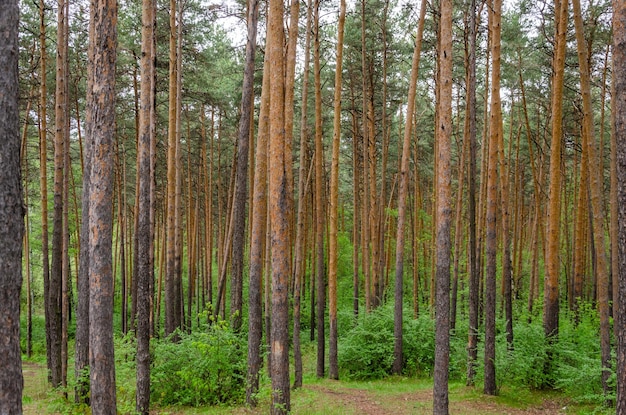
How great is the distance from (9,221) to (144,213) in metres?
4.92

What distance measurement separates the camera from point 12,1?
14.1 ft

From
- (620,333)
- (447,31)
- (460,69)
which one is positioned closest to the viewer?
(620,333)

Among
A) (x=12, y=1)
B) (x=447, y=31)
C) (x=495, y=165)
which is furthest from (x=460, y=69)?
(x=12, y=1)

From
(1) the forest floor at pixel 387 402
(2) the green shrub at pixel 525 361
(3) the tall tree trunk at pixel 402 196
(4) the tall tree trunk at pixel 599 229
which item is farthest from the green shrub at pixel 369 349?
(4) the tall tree trunk at pixel 599 229

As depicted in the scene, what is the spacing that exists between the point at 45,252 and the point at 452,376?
13149mm

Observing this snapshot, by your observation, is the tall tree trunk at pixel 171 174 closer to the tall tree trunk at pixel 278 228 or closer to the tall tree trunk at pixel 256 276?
the tall tree trunk at pixel 256 276

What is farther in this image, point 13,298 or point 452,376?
point 452,376

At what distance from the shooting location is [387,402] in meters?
12.0

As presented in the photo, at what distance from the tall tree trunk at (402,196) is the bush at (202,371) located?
568 cm

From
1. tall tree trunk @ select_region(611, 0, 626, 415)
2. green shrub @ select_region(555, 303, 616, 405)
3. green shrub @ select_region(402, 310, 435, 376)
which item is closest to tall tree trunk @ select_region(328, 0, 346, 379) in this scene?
green shrub @ select_region(402, 310, 435, 376)

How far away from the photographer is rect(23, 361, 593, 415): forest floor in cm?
1044

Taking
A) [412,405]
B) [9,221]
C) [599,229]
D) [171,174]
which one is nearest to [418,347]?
[412,405]

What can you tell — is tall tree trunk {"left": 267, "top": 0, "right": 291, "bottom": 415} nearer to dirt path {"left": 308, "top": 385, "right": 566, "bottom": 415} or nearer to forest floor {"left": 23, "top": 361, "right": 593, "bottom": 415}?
forest floor {"left": 23, "top": 361, "right": 593, "bottom": 415}

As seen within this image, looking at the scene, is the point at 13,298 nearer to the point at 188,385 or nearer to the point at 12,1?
the point at 12,1
